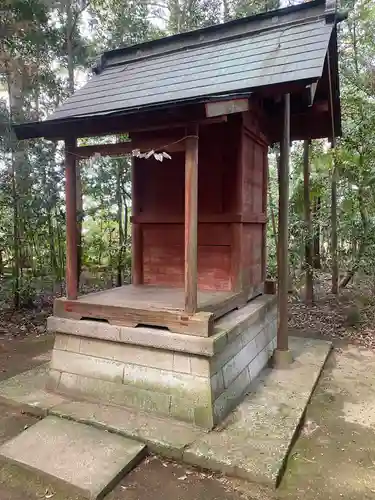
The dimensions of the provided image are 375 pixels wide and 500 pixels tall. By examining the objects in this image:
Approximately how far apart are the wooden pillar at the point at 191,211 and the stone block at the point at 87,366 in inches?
37.7

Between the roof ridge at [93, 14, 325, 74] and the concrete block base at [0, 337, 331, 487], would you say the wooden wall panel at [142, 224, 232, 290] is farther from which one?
the roof ridge at [93, 14, 325, 74]

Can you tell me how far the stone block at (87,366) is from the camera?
137 inches

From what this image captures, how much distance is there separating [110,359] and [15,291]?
4232mm

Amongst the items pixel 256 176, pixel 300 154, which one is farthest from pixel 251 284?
pixel 300 154

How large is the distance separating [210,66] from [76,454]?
392cm

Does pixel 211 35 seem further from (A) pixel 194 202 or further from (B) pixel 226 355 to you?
(B) pixel 226 355

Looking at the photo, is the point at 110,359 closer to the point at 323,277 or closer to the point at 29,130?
the point at 29,130

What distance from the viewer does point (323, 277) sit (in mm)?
11133

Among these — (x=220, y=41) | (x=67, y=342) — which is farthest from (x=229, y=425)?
(x=220, y=41)

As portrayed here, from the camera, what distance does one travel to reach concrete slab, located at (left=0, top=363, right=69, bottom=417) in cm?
341

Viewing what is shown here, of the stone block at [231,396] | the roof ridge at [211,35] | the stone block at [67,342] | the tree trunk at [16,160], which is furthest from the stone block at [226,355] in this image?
the tree trunk at [16,160]

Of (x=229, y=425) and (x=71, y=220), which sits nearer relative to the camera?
(x=229, y=425)

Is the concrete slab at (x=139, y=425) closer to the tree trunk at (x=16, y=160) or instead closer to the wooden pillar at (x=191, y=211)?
the wooden pillar at (x=191, y=211)

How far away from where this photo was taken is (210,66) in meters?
3.99
